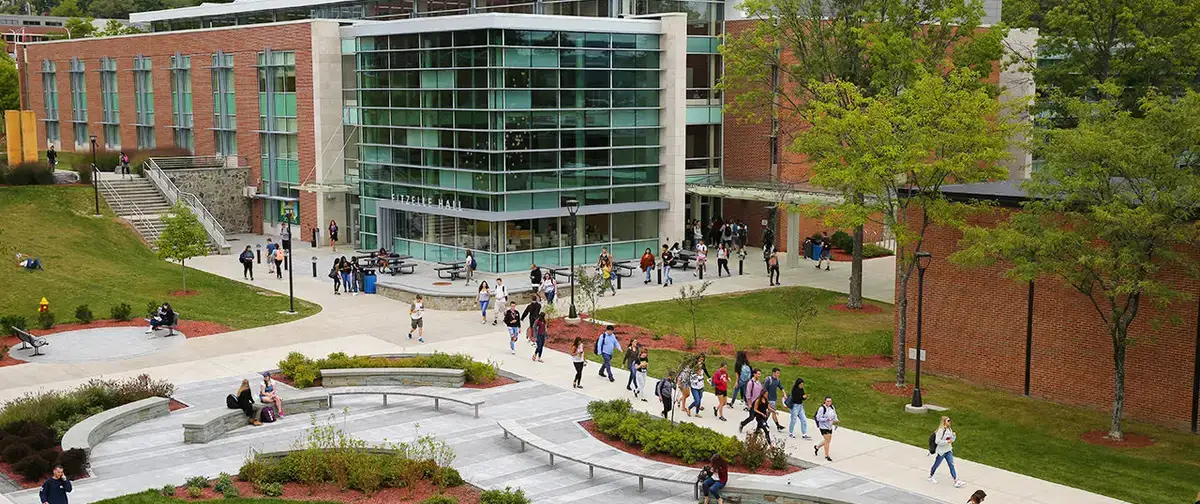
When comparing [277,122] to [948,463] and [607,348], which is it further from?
[948,463]

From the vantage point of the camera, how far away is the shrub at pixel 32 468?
19.4 metres

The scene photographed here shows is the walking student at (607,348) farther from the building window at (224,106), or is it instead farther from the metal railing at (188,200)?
the building window at (224,106)

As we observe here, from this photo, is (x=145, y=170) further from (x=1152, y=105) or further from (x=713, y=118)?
(x=1152, y=105)

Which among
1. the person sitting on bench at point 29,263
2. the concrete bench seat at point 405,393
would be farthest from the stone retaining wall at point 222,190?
the concrete bench seat at point 405,393

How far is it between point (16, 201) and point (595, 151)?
77.3 feet

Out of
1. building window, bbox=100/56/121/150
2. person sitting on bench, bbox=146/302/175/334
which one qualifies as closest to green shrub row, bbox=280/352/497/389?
person sitting on bench, bbox=146/302/175/334

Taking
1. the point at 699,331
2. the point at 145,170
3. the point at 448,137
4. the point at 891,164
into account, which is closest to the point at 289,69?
the point at 145,170

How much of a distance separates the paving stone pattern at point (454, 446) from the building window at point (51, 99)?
5605 cm

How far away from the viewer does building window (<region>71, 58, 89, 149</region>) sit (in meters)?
70.8

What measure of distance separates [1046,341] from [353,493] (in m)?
15.8

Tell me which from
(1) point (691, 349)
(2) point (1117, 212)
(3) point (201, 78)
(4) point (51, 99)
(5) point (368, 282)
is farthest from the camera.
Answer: (4) point (51, 99)

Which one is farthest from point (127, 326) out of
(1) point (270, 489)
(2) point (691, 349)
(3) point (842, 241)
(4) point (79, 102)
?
(4) point (79, 102)

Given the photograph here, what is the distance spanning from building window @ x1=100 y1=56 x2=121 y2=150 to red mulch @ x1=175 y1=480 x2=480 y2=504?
179ft

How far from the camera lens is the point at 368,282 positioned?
39.7 m
